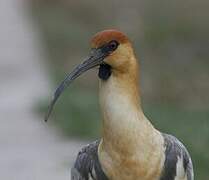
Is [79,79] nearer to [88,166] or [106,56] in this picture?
[88,166]

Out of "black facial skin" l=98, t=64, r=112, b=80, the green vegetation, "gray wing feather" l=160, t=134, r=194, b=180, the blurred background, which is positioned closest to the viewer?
"black facial skin" l=98, t=64, r=112, b=80

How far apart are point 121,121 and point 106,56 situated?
1.53ft

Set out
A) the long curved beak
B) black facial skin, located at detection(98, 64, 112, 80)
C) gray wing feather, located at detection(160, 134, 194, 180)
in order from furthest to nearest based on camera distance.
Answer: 1. gray wing feather, located at detection(160, 134, 194, 180)
2. black facial skin, located at detection(98, 64, 112, 80)
3. the long curved beak

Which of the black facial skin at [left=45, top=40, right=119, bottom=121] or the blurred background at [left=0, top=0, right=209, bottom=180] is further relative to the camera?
the blurred background at [left=0, top=0, right=209, bottom=180]

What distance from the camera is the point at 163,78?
16.6 metres

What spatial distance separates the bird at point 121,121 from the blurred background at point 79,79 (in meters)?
3.01

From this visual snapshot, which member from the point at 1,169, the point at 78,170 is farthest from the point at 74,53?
the point at 78,170

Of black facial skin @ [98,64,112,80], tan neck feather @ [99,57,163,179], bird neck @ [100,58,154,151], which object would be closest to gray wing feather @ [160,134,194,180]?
tan neck feather @ [99,57,163,179]

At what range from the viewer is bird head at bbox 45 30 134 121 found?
7.69 m

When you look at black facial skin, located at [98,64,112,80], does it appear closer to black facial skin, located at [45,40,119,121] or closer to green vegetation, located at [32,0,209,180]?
black facial skin, located at [45,40,119,121]

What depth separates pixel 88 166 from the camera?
825cm

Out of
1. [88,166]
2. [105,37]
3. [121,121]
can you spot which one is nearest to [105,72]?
[105,37]

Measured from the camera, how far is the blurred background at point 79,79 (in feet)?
41.6

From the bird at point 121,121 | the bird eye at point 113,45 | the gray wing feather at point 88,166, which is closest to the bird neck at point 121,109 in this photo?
the bird at point 121,121
